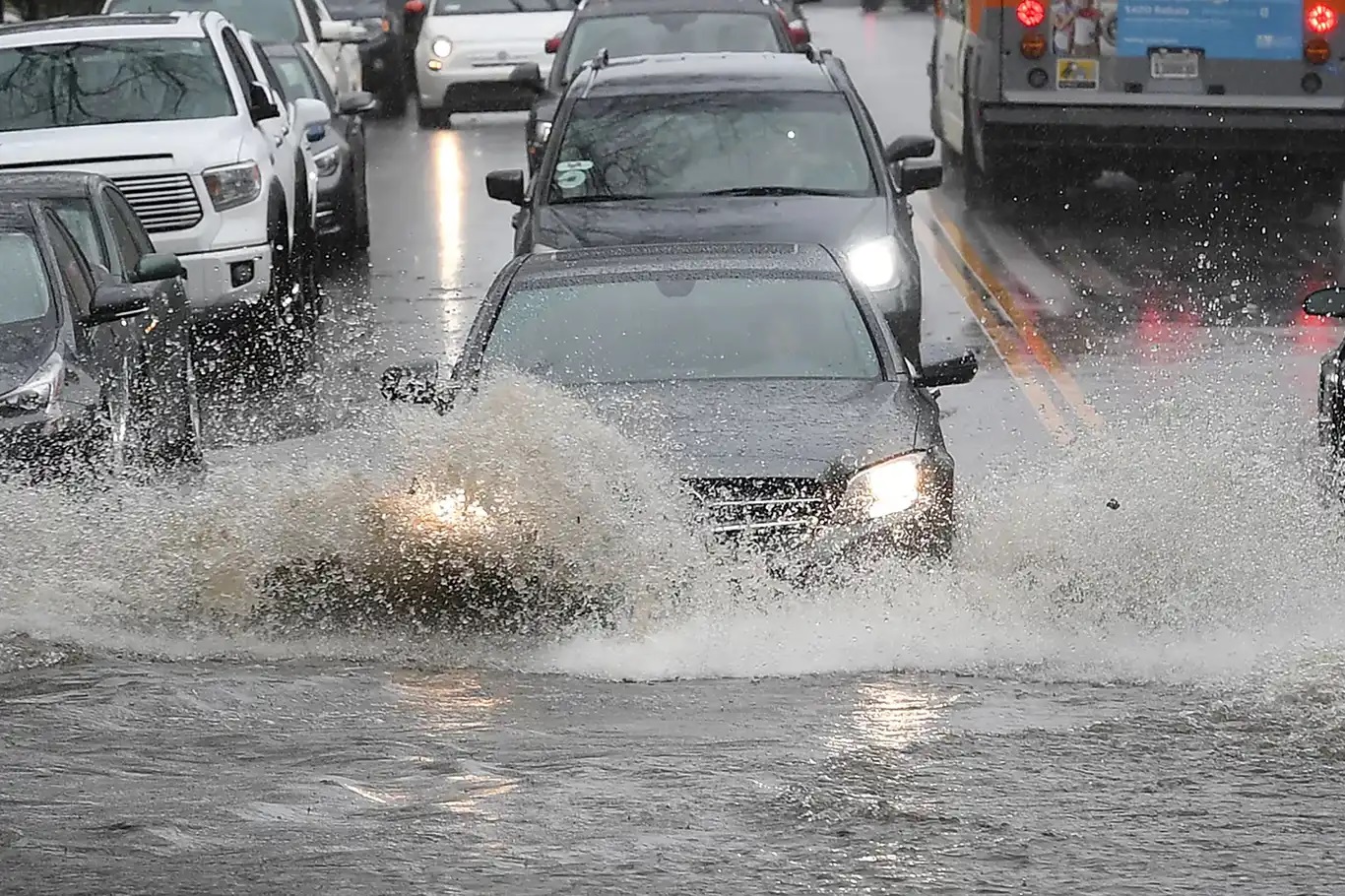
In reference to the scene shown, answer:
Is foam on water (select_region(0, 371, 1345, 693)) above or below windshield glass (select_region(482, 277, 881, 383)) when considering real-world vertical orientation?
below

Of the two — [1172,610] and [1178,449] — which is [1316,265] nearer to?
[1178,449]

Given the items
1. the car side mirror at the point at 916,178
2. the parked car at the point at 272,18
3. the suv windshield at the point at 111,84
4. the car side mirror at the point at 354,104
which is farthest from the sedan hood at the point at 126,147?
the parked car at the point at 272,18

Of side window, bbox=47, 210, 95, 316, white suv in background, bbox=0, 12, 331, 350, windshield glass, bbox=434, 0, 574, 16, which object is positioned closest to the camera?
side window, bbox=47, 210, 95, 316

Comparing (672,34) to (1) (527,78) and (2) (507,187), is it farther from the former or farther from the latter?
(2) (507,187)

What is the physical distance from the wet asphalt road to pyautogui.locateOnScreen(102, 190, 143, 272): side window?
3.24ft

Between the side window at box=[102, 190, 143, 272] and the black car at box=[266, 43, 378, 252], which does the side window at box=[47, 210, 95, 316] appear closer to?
the side window at box=[102, 190, 143, 272]

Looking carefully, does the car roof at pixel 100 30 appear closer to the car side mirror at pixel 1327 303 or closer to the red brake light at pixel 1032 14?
the red brake light at pixel 1032 14

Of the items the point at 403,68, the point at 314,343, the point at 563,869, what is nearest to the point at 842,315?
the point at 563,869

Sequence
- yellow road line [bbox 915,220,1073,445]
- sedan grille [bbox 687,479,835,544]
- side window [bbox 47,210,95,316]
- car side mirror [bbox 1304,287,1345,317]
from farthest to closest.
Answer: yellow road line [bbox 915,220,1073,445], side window [bbox 47,210,95,316], car side mirror [bbox 1304,287,1345,317], sedan grille [bbox 687,479,835,544]

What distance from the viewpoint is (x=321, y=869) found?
5.83 meters

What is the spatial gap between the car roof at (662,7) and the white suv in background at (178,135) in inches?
192

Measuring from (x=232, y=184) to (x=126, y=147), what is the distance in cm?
62

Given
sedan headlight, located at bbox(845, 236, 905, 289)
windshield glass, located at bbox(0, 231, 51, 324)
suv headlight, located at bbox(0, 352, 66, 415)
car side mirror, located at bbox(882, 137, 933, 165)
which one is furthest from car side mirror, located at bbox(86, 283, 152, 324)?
car side mirror, located at bbox(882, 137, 933, 165)

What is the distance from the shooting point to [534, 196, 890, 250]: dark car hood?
43.1 ft
